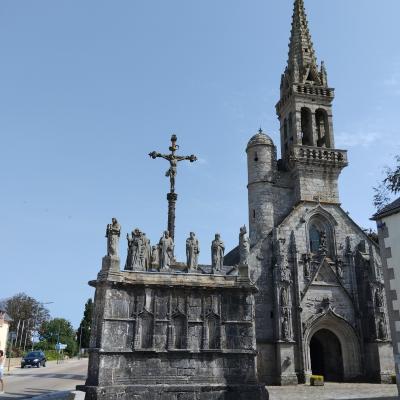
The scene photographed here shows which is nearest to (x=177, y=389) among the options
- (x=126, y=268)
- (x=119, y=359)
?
(x=119, y=359)

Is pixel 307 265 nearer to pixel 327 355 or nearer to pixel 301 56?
pixel 327 355

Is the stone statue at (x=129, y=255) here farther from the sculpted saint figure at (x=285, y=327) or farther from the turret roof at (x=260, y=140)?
the turret roof at (x=260, y=140)

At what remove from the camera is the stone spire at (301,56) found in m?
36.3

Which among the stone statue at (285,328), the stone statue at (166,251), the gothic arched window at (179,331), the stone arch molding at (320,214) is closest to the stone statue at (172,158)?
the stone statue at (166,251)

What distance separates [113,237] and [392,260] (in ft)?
31.0

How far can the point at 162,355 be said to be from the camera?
14375 millimetres

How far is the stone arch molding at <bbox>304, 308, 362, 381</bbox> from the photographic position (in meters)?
27.8

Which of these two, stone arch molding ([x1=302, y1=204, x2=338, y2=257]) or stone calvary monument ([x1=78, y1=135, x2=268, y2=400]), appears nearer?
stone calvary monument ([x1=78, y1=135, x2=268, y2=400])

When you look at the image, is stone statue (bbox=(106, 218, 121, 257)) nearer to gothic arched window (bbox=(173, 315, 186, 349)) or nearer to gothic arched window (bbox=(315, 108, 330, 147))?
gothic arched window (bbox=(173, 315, 186, 349))

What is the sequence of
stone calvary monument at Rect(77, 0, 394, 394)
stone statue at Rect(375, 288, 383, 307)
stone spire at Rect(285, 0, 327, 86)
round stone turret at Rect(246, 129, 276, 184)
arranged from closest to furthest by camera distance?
stone calvary monument at Rect(77, 0, 394, 394), stone statue at Rect(375, 288, 383, 307), round stone turret at Rect(246, 129, 276, 184), stone spire at Rect(285, 0, 327, 86)

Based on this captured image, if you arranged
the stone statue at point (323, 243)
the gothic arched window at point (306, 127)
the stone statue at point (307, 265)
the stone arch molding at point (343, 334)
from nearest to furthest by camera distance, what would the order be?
1. the stone arch molding at point (343, 334)
2. the stone statue at point (307, 265)
3. the stone statue at point (323, 243)
4. the gothic arched window at point (306, 127)

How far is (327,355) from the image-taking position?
97.9 feet

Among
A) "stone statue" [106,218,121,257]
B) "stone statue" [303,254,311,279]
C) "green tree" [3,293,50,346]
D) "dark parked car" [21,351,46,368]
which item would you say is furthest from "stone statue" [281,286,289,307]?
"green tree" [3,293,50,346]

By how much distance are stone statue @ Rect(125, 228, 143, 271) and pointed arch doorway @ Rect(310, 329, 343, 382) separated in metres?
18.5
